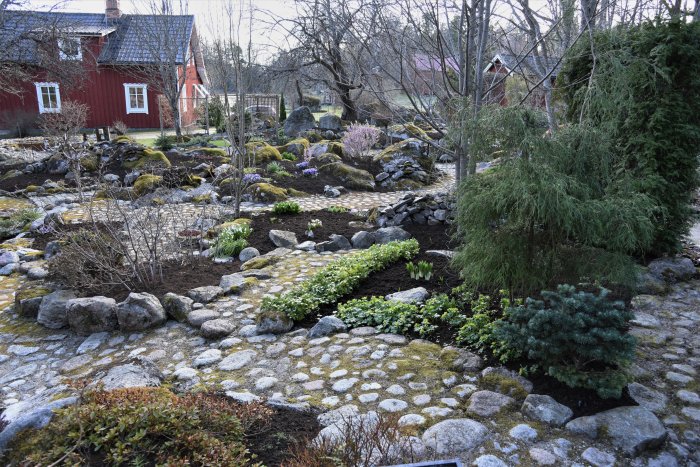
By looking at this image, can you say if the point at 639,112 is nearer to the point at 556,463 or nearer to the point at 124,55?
the point at 556,463

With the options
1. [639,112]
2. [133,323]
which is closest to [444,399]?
[133,323]

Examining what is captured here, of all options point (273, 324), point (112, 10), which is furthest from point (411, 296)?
point (112, 10)

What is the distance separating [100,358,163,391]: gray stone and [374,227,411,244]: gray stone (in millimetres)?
3673

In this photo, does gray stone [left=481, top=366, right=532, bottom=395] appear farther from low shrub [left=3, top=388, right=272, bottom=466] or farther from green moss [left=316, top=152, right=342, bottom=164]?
green moss [left=316, top=152, right=342, bottom=164]

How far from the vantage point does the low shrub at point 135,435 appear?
7.97ft

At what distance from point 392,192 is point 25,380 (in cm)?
873

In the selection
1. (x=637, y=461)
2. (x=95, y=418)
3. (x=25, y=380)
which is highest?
(x=95, y=418)

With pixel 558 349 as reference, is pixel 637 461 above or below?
below

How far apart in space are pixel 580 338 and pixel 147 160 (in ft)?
41.3

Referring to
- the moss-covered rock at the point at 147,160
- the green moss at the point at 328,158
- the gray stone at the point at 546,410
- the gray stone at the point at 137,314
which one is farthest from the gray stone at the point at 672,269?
the moss-covered rock at the point at 147,160

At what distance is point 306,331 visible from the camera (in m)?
4.57

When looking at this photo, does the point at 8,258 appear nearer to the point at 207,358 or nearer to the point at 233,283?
the point at 233,283

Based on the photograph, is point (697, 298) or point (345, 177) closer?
point (697, 298)

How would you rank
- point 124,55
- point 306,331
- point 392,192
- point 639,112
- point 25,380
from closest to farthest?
point 25,380 < point 306,331 < point 639,112 < point 392,192 < point 124,55
